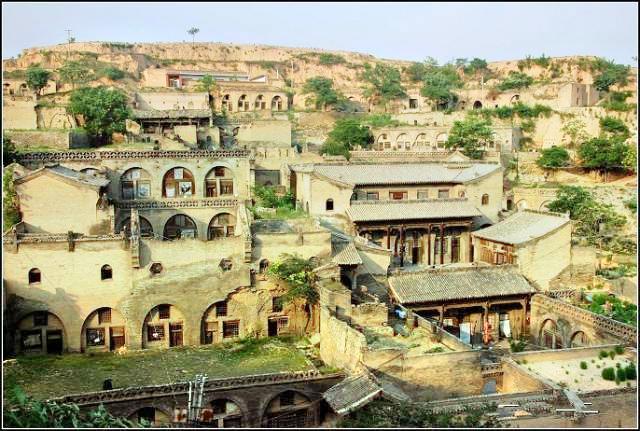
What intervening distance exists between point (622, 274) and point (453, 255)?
9873 millimetres

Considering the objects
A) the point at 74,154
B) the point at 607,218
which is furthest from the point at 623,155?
the point at 74,154

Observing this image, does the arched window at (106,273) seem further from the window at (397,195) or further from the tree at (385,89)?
the tree at (385,89)

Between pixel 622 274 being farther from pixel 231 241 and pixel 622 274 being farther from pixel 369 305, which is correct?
pixel 231 241

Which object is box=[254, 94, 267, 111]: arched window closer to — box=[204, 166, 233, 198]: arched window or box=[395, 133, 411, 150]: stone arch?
box=[395, 133, 411, 150]: stone arch

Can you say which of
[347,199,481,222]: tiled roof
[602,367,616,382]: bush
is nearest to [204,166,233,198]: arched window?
[347,199,481,222]: tiled roof

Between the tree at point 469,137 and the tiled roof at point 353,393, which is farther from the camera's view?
the tree at point 469,137

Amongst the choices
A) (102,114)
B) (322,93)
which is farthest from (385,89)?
(102,114)

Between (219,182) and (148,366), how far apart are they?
15.1m

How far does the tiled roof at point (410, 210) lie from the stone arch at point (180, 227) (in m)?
9.07

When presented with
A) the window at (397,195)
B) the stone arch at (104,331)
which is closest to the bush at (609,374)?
the window at (397,195)

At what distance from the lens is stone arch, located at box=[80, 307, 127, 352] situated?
30.4 metres

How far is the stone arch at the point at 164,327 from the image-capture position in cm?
3092

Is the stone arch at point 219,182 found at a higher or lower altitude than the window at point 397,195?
higher

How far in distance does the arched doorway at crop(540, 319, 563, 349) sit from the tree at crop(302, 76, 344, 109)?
42473mm
